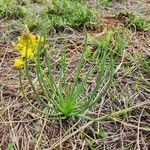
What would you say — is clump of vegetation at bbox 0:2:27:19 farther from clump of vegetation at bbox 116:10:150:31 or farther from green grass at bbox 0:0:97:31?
clump of vegetation at bbox 116:10:150:31

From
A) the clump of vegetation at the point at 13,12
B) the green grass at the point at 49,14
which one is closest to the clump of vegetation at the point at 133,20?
the green grass at the point at 49,14

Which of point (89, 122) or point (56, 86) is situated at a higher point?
point (56, 86)

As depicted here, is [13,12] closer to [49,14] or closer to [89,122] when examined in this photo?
[49,14]

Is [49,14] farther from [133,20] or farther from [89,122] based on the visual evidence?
[89,122]

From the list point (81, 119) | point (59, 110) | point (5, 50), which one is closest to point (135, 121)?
point (81, 119)

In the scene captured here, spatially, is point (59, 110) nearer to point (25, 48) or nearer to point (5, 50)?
point (25, 48)

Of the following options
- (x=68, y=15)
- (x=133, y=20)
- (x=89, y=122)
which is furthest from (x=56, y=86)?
(x=133, y=20)

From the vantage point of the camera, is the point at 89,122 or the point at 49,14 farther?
the point at 49,14

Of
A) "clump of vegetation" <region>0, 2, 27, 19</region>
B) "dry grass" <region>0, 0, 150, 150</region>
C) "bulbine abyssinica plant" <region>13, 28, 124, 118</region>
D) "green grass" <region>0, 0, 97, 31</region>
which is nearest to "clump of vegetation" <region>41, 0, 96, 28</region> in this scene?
"green grass" <region>0, 0, 97, 31</region>

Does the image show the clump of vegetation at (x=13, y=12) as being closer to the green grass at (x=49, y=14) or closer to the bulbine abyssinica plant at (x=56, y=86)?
the green grass at (x=49, y=14)
